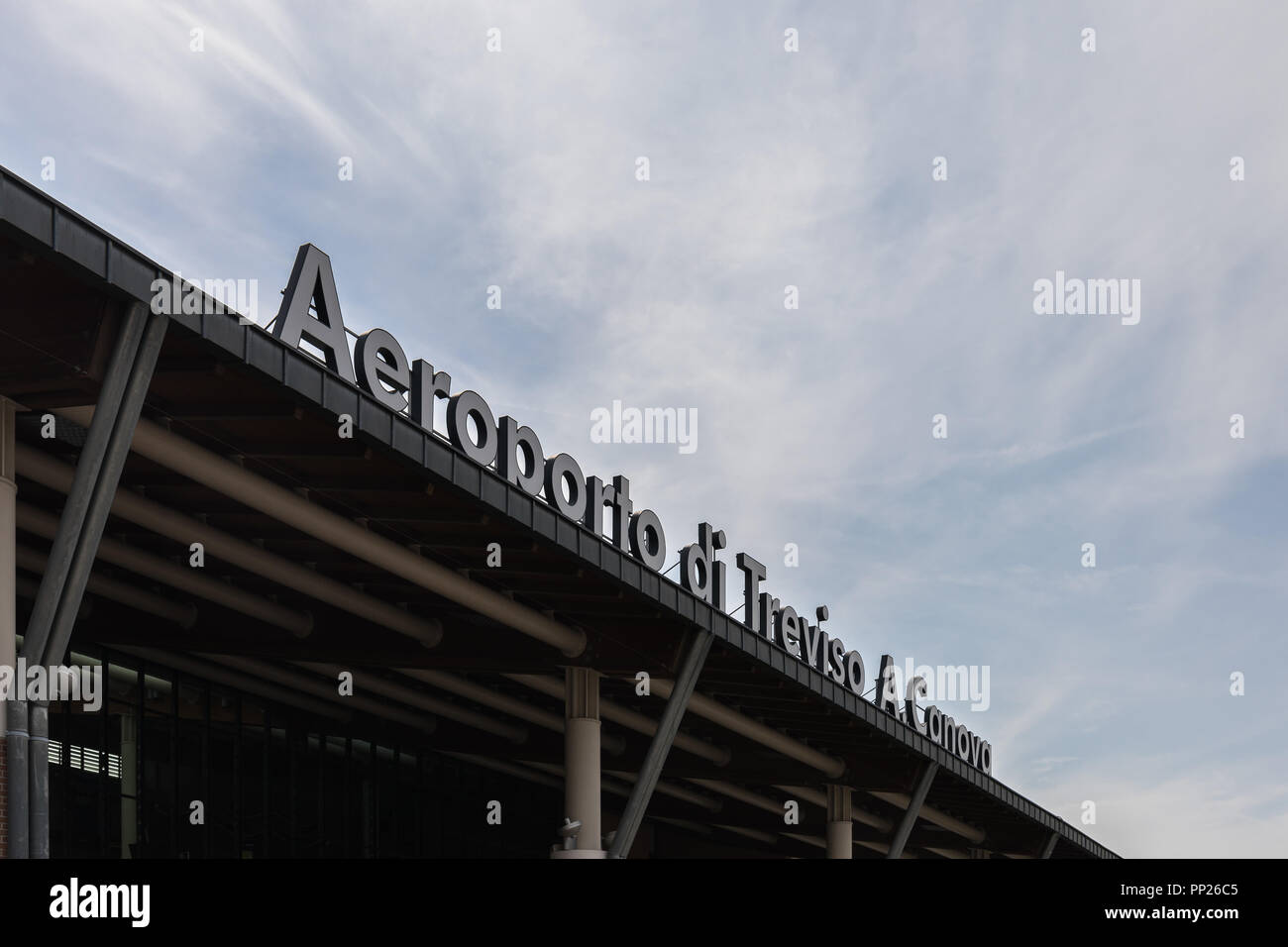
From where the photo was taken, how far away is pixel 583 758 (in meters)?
30.7

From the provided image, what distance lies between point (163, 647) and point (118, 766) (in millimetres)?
3421

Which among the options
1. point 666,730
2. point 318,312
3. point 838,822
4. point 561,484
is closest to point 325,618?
point 561,484

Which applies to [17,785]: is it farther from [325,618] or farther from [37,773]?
[325,618]

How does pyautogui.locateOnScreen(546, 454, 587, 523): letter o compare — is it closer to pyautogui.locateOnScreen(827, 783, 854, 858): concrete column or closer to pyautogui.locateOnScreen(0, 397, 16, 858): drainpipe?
pyautogui.locateOnScreen(0, 397, 16, 858): drainpipe

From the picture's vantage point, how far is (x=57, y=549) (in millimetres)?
17062

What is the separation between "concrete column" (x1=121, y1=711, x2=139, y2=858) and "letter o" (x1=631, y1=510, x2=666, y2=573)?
36.1ft

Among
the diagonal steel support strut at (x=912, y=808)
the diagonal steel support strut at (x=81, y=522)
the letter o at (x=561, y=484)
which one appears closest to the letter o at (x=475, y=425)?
the letter o at (x=561, y=484)

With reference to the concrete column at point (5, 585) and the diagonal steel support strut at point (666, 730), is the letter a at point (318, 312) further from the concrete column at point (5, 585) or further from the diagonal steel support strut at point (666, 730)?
the diagonal steel support strut at point (666, 730)

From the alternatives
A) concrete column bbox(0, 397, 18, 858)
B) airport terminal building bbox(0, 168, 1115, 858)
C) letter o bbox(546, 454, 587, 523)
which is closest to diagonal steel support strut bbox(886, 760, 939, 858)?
airport terminal building bbox(0, 168, 1115, 858)

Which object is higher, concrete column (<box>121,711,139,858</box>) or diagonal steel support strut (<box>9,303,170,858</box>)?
diagonal steel support strut (<box>9,303,170,858</box>)

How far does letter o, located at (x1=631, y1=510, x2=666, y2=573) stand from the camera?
29.8 meters

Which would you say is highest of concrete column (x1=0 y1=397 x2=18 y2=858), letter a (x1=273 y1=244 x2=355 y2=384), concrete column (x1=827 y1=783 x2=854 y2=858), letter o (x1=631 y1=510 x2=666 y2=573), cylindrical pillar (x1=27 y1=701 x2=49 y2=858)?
letter a (x1=273 y1=244 x2=355 y2=384)
